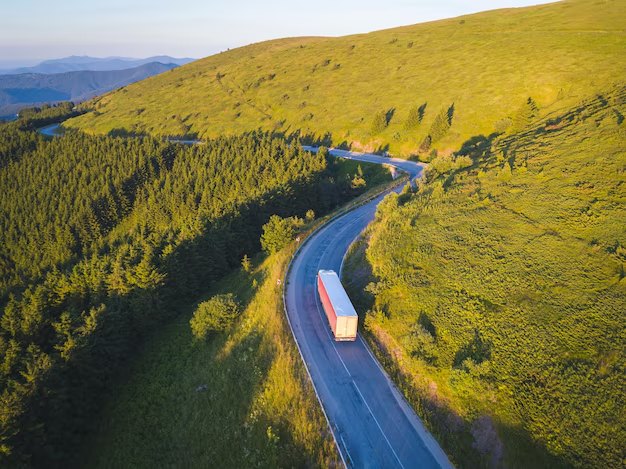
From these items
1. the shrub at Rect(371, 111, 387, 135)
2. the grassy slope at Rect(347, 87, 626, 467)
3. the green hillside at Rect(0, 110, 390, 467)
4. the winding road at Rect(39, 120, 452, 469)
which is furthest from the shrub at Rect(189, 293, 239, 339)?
the shrub at Rect(371, 111, 387, 135)

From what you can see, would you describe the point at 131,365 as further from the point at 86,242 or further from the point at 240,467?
the point at 86,242

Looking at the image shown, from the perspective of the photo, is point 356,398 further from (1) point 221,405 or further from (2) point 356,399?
(1) point 221,405

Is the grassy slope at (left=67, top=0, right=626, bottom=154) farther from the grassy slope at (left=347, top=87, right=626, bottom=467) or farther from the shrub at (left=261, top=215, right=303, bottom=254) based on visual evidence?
the shrub at (left=261, top=215, right=303, bottom=254)

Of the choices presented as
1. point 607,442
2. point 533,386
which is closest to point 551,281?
point 533,386

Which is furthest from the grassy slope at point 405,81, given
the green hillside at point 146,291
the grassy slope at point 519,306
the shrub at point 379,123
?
the grassy slope at point 519,306

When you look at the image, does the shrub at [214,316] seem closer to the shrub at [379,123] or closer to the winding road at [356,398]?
the winding road at [356,398]
